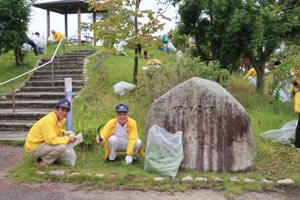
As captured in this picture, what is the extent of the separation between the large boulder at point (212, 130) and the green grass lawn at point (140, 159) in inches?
7.9

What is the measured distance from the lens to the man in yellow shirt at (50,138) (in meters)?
5.57

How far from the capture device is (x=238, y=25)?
33.9 feet

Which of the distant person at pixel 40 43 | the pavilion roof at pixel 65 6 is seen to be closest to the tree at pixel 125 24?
the distant person at pixel 40 43

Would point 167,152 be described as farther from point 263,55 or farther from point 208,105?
point 263,55

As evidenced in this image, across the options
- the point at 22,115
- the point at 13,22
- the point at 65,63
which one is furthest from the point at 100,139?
the point at 65,63

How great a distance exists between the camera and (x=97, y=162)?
6180 mm

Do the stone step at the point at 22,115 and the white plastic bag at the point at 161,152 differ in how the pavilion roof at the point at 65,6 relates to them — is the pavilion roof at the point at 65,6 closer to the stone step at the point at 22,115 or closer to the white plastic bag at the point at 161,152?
the stone step at the point at 22,115

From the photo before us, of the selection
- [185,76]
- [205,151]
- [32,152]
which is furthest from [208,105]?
[185,76]

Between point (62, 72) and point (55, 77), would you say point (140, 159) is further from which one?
point (62, 72)

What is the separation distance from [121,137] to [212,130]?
4.93 feet

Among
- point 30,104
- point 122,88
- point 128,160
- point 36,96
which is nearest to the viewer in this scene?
point 128,160

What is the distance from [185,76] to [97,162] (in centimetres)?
388

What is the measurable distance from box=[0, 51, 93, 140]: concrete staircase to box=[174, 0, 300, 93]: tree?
4061 mm

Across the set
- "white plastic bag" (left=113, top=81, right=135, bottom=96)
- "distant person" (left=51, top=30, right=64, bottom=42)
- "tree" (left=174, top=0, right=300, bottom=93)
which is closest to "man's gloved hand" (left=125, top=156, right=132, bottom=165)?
"white plastic bag" (left=113, top=81, right=135, bottom=96)
